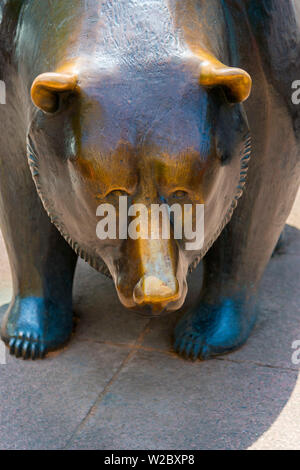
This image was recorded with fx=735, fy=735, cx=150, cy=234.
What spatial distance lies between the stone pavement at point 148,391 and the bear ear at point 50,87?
1195 mm

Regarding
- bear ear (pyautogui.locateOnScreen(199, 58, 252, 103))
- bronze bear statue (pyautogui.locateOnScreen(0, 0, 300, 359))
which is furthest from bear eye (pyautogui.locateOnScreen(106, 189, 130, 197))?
bear ear (pyautogui.locateOnScreen(199, 58, 252, 103))

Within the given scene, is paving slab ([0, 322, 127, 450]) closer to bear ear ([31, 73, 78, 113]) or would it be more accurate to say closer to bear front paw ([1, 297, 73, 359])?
bear front paw ([1, 297, 73, 359])

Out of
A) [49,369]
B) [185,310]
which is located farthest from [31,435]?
[185,310]

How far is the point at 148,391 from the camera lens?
2975mm

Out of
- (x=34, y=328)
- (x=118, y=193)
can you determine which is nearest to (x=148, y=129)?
(x=118, y=193)

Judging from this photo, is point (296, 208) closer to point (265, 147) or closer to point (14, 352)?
point (265, 147)

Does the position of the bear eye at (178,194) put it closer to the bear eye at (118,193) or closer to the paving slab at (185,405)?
the bear eye at (118,193)

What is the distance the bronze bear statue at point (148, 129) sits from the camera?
2.31 meters

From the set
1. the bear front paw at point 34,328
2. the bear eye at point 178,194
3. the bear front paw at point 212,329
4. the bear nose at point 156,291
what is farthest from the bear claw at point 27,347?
the bear eye at point 178,194

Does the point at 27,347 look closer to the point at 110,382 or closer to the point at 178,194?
the point at 110,382

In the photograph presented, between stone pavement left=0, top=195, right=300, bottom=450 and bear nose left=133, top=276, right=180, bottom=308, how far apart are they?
66 cm

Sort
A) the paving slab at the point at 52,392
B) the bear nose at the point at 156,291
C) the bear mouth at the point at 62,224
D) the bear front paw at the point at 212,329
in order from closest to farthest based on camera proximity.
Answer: the bear nose at the point at 156,291, the bear mouth at the point at 62,224, the paving slab at the point at 52,392, the bear front paw at the point at 212,329

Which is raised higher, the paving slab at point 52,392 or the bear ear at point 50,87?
the bear ear at point 50,87

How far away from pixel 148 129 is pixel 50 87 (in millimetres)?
332
